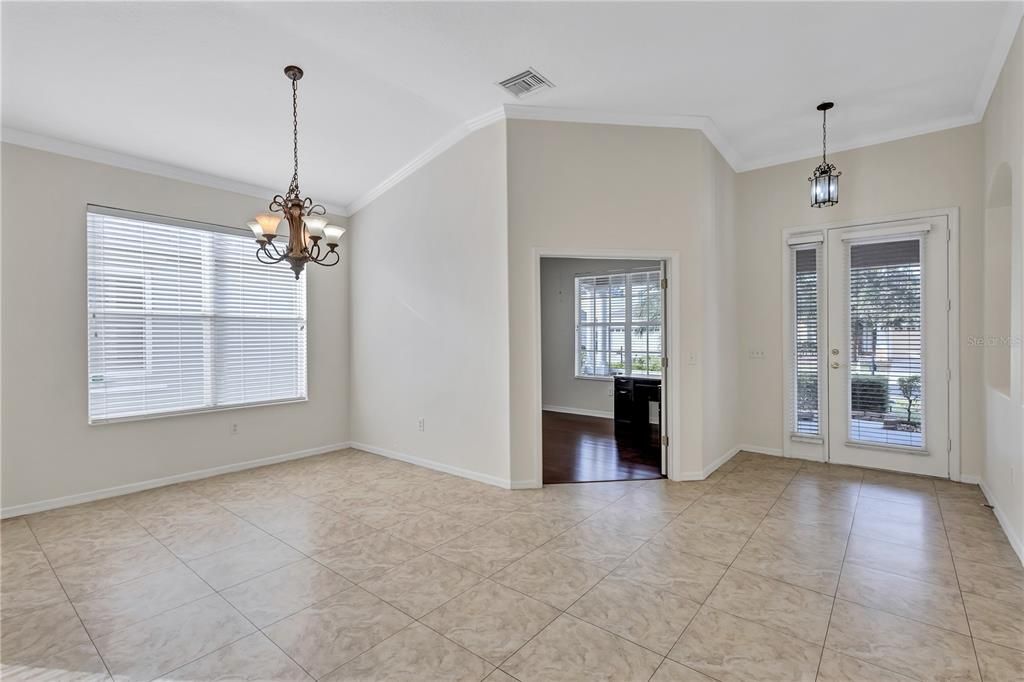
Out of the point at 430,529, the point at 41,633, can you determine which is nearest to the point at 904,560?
the point at 430,529

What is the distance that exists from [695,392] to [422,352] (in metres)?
2.70

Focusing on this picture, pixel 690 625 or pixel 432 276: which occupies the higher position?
pixel 432 276

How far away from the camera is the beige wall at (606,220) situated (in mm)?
4117

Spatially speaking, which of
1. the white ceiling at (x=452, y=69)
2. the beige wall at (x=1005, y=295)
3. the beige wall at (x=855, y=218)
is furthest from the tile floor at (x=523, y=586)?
the white ceiling at (x=452, y=69)

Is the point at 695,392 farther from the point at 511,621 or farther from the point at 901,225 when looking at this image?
the point at 511,621

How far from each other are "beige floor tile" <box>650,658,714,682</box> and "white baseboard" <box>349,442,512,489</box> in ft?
7.59

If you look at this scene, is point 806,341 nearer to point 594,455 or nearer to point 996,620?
point 594,455

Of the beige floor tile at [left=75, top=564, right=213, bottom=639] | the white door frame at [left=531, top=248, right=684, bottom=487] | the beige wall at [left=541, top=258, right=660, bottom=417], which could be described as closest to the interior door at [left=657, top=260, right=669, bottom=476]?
the white door frame at [left=531, top=248, right=684, bottom=487]

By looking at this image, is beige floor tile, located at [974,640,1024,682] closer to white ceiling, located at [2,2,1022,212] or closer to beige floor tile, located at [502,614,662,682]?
beige floor tile, located at [502,614,662,682]

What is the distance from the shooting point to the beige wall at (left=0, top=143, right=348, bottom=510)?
3.70 m

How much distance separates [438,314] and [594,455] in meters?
2.31

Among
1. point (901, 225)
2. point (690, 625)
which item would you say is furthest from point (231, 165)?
point (901, 225)

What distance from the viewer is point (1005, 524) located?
3170mm

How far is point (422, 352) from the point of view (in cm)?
495
